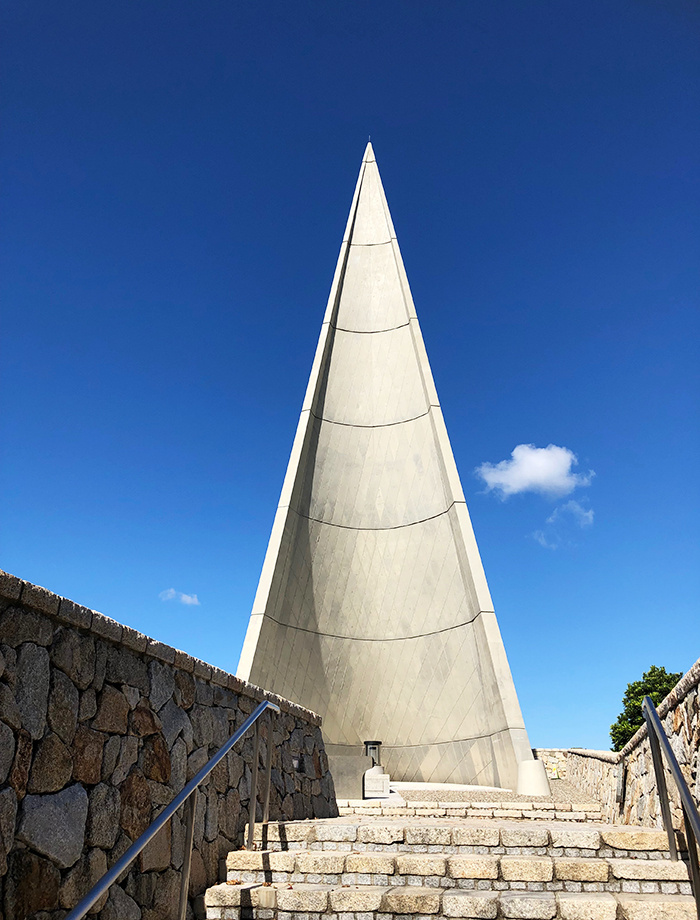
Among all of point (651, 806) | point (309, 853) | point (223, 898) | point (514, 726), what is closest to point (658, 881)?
point (651, 806)

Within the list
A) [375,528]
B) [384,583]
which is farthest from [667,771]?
[375,528]

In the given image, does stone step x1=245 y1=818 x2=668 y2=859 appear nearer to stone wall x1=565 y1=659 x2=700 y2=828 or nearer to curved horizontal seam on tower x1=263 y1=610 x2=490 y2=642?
stone wall x1=565 y1=659 x2=700 y2=828

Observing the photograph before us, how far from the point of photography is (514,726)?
8.30 meters

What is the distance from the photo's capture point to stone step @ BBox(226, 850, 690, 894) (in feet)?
9.04

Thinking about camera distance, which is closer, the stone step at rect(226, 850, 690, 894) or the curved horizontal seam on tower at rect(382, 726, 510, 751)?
the stone step at rect(226, 850, 690, 894)

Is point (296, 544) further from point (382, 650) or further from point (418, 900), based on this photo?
point (418, 900)

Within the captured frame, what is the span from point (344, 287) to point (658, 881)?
1135 cm

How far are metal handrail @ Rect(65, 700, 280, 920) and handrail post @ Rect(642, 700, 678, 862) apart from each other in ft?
5.89

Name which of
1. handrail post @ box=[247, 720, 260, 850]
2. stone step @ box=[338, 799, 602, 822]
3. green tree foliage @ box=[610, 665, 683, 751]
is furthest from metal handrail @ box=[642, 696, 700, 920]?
green tree foliage @ box=[610, 665, 683, 751]

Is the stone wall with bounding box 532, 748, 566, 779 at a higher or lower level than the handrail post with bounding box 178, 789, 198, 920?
higher

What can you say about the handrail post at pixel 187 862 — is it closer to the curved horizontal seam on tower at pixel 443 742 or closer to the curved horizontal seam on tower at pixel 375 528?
the curved horizontal seam on tower at pixel 443 742

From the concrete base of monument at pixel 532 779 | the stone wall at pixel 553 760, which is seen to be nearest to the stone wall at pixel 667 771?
the concrete base of monument at pixel 532 779

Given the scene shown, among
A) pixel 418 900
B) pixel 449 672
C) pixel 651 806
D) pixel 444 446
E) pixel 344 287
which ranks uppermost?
pixel 344 287

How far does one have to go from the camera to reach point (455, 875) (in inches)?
112
